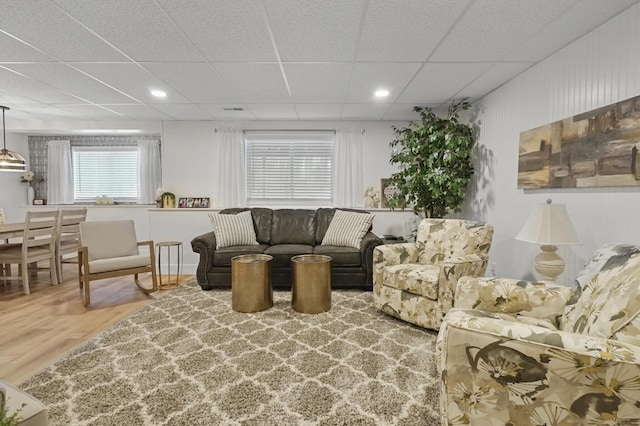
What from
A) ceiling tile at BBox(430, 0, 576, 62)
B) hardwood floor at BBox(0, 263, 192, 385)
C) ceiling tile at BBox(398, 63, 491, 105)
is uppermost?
ceiling tile at BBox(398, 63, 491, 105)

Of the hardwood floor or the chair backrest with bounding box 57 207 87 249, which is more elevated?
the chair backrest with bounding box 57 207 87 249

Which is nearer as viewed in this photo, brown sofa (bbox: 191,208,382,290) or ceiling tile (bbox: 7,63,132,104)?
ceiling tile (bbox: 7,63,132,104)

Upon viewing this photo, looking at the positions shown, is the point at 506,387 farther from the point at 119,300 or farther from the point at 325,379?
the point at 119,300

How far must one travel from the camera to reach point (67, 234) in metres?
4.44

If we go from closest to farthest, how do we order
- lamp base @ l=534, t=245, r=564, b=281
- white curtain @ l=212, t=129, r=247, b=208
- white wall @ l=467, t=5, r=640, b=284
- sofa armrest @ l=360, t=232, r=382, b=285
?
white wall @ l=467, t=5, r=640, b=284, lamp base @ l=534, t=245, r=564, b=281, sofa armrest @ l=360, t=232, r=382, b=285, white curtain @ l=212, t=129, r=247, b=208

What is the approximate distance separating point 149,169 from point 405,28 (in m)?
5.03

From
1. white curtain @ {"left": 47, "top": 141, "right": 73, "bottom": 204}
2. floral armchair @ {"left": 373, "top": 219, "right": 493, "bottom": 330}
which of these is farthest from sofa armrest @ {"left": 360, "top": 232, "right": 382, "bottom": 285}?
white curtain @ {"left": 47, "top": 141, "right": 73, "bottom": 204}

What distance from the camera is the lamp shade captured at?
2.18 meters

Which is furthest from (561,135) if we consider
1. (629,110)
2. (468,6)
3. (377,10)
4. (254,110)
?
(254,110)

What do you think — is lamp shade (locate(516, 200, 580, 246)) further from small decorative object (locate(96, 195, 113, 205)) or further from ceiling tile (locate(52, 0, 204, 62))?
small decorative object (locate(96, 195, 113, 205))

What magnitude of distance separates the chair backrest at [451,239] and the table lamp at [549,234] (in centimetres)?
53

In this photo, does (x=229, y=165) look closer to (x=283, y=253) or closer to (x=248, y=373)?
(x=283, y=253)

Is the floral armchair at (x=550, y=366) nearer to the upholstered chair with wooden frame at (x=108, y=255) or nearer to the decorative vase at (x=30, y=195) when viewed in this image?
the upholstered chair with wooden frame at (x=108, y=255)

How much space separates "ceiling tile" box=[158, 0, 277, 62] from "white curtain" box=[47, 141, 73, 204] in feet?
15.3
